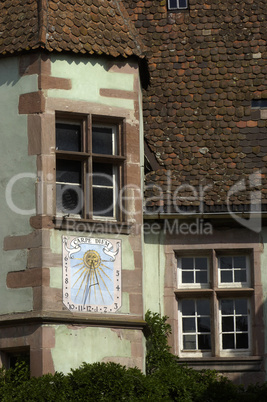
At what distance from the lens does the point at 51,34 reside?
53.2 feet

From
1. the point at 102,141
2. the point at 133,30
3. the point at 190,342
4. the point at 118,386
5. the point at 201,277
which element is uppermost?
the point at 133,30

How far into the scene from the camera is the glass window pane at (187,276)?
17391 millimetres

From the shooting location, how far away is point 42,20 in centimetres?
1619

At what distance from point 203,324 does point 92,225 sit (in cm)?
259

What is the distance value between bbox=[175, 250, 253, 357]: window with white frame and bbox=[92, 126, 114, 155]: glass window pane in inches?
86.5

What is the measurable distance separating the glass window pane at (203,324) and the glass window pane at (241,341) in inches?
17.8

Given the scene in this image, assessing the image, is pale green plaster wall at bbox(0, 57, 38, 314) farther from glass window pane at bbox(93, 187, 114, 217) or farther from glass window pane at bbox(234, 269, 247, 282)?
glass window pane at bbox(234, 269, 247, 282)

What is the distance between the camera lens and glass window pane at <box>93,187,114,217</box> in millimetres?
16031

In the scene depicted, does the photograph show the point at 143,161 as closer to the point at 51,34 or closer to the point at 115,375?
the point at 51,34

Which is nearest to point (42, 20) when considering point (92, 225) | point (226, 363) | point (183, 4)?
point (92, 225)

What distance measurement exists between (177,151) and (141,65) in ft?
5.19

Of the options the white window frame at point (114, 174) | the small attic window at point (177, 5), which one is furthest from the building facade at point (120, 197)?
the small attic window at point (177, 5)

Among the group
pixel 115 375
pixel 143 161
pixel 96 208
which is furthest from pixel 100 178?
pixel 115 375

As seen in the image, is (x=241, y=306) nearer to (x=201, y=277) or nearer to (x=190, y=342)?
(x=201, y=277)
